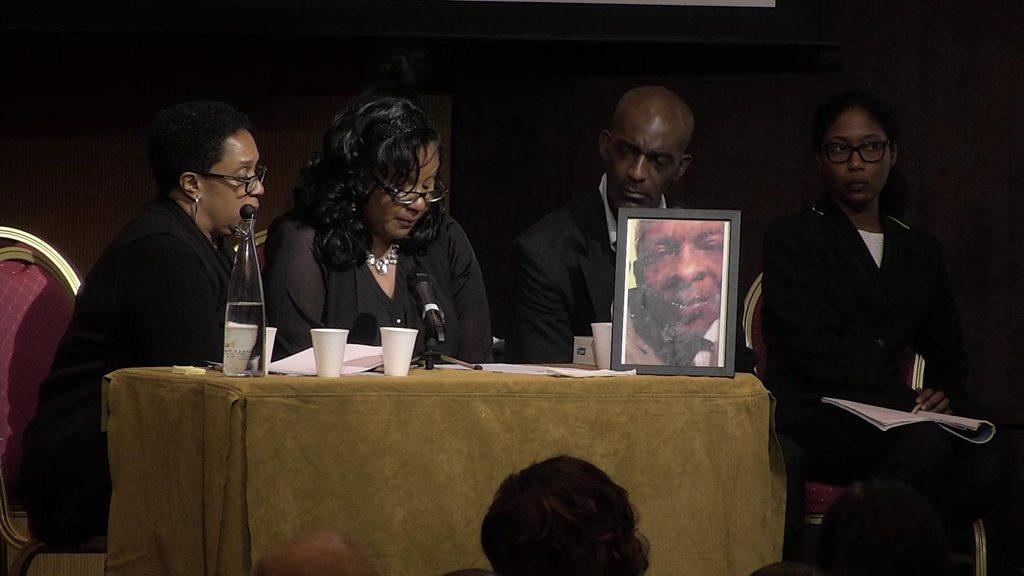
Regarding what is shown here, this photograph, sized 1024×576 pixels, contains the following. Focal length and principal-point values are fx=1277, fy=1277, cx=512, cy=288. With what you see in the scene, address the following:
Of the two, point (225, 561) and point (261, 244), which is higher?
point (261, 244)

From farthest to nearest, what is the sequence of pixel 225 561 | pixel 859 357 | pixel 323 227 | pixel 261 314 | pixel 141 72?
pixel 141 72, pixel 859 357, pixel 323 227, pixel 261 314, pixel 225 561

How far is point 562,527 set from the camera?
1.83m

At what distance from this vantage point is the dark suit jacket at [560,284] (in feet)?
11.2

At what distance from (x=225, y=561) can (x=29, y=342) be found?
129 centimetres

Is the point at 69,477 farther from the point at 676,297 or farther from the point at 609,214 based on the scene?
the point at 609,214

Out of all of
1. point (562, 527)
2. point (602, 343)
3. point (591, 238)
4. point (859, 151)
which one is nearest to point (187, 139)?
point (591, 238)

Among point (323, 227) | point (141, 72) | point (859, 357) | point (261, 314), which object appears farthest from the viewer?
point (141, 72)

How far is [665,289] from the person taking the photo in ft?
7.82

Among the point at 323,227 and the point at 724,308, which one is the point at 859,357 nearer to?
the point at 724,308

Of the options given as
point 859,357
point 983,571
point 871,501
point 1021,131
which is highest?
point 1021,131

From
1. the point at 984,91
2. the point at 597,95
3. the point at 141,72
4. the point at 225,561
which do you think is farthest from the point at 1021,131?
the point at 225,561

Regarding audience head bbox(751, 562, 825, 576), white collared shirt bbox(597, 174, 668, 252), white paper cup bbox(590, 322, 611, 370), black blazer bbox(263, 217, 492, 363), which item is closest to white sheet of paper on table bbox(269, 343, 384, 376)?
black blazer bbox(263, 217, 492, 363)

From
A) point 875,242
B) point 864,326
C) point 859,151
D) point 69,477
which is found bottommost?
point 69,477

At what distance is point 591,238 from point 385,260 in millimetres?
656
